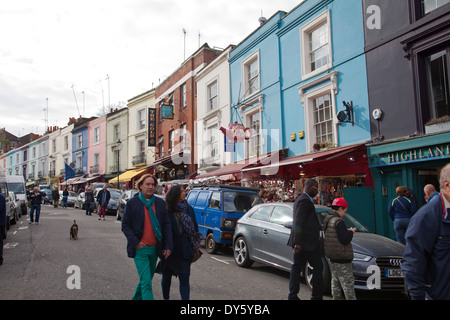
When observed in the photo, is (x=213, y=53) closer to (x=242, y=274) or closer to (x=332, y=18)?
(x=332, y=18)

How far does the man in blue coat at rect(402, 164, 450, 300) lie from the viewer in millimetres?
2701

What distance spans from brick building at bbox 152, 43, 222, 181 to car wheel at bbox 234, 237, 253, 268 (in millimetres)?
14244

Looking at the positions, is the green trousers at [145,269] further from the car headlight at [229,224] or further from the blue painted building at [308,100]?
the blue painted building at [308,100]

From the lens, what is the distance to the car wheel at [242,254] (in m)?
7.97

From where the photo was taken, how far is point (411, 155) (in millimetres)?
9461

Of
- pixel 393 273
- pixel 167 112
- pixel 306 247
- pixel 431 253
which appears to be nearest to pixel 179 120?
pixel 167 112

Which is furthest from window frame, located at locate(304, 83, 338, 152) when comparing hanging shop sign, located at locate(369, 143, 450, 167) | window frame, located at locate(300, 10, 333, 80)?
hanging shop sign, located at locate(369, 143, 450, 167)

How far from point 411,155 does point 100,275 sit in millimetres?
7973

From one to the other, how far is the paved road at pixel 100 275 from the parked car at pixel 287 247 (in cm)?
35

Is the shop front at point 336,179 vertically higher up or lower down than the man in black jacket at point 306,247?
higher up

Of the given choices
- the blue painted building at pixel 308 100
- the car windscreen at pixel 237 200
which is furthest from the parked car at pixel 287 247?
the blue painted building at pixel 308 100

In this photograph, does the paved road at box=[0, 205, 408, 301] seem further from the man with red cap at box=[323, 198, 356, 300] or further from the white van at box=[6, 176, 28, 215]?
the white van at box=[6, 176, 28, 215]

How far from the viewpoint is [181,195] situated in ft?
16.2

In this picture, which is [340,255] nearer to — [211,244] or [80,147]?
[211,244]
